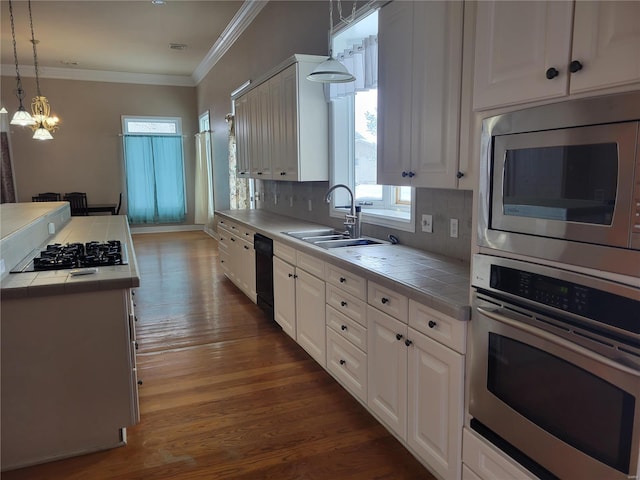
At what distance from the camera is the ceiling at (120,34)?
554cm

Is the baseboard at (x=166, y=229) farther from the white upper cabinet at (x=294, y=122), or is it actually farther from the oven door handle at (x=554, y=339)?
the oven door handle at (x=554, y=339)

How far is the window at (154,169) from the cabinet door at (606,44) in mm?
9834

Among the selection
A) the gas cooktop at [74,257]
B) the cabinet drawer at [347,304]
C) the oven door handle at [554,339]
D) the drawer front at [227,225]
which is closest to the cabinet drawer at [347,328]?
the cabinet drawer at [347,304]

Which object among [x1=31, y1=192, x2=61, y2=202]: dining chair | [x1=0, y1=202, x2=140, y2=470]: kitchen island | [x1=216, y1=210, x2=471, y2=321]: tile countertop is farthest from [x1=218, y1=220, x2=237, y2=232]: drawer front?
[x1=31, y1=192, x2=61, y2=202]: dining chair

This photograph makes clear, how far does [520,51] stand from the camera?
4.65 feet

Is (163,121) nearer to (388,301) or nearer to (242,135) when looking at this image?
(242,135)

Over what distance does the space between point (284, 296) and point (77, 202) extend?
735 cm

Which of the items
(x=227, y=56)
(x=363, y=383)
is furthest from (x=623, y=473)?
(x=227, y=56)

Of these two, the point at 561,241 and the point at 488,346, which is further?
the point at 488,346

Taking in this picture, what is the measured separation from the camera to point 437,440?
6.14 ft

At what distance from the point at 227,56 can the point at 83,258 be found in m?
5.55

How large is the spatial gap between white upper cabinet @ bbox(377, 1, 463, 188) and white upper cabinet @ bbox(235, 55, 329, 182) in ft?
4.32

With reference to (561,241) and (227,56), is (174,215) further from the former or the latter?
(561,241)

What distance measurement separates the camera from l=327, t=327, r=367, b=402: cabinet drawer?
2.46 meters
